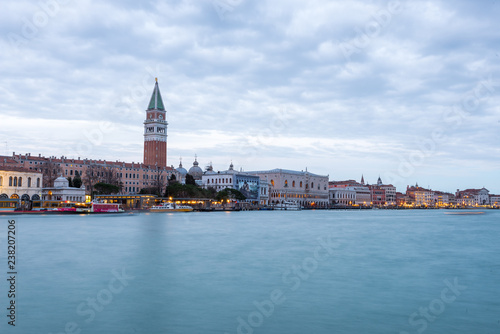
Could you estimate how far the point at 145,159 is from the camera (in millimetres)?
92562

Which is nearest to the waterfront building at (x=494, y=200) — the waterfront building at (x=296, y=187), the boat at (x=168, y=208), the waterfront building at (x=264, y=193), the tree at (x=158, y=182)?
the waterfront building at (x=296, y=187)

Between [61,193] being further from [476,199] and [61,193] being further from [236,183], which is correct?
[476,199]

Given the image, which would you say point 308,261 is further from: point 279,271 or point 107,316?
point 107,316

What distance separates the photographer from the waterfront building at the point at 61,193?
5397 centimetres

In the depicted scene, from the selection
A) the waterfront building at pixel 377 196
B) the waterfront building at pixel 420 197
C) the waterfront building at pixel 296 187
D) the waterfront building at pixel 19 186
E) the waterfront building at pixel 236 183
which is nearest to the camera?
the waterfront building at pixel 19 186

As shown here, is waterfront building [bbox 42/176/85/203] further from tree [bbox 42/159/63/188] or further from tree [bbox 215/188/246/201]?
tree [bbox 215/188/246/201]

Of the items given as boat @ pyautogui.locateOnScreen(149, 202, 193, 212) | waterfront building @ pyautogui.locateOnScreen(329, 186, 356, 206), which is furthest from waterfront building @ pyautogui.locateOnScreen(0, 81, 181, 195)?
waterfront building @ pyautogui.locateOnScreen(329, 186, 356, 206)

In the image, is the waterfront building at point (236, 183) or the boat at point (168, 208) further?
the waterfront building at point (236, 183)

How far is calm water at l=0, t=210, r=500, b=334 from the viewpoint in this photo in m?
9.16

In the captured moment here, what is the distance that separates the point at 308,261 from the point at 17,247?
11.9 metres

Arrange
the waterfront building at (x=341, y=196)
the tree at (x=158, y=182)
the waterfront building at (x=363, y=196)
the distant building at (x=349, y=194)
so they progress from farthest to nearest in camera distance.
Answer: the waterfront building at (x=363, y=196)
the distant building at (x=349, y=194)
the waterfront building at (x=341, y=196)
the tree at (x=158, y=182)

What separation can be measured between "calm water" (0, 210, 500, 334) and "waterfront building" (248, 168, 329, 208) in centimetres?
7863

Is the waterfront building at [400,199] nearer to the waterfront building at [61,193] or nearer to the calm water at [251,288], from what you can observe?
the waterfront building at [61,193]

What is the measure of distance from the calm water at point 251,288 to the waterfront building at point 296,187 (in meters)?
78.6
